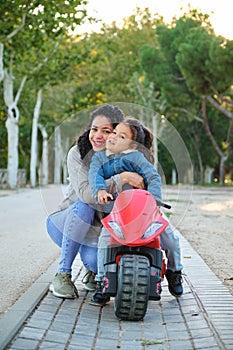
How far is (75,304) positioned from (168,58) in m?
40.1

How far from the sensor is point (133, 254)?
5.23 m

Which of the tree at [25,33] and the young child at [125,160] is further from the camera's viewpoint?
the tree at [25,33]

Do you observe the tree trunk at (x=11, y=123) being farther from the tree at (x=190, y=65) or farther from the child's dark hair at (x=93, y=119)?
the child's dark hair at (x=93, y=119)

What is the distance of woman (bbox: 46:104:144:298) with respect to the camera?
5.69m

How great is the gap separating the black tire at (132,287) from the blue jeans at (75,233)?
774mm

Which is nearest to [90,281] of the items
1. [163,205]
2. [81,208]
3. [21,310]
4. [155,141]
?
[81,208]

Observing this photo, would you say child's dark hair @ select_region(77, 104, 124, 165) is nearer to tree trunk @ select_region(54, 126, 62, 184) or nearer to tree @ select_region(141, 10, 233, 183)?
tree trunk @ select_region(54, 126, 62, 184)

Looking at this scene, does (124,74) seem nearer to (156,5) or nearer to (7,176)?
(156,5)

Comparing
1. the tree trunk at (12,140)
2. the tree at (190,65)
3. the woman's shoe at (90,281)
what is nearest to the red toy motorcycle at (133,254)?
the woman's shoe at (90,281)

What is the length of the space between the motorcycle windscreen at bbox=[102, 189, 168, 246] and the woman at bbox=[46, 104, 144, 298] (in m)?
0.47

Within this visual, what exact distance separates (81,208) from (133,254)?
0.78 metres

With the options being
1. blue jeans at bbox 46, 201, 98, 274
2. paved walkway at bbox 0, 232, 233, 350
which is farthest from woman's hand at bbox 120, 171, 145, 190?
paved walkway at bbox 0, 232, 233, 350

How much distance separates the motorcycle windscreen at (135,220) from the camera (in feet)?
17.0

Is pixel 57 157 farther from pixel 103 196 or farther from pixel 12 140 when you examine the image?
pixel 12 140
